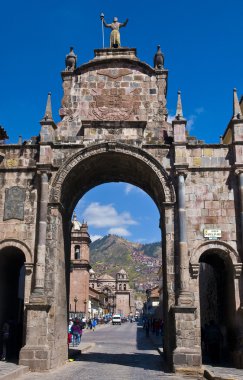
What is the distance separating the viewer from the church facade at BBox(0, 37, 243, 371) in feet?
50.6

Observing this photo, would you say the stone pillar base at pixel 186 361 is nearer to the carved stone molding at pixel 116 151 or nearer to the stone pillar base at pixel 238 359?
the stone pillar base at pixel 238 359

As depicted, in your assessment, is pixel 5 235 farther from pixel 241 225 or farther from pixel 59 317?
pixel 241 225

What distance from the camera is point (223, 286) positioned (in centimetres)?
1822

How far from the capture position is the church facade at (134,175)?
15.4 metres

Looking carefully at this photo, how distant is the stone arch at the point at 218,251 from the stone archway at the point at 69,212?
2.61 ft

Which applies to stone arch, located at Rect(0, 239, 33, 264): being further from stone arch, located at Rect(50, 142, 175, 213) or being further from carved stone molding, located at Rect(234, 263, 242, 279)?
carved stone molding, located at Rect(234, 263, 242, 279)

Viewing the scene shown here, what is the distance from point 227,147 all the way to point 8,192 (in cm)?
869

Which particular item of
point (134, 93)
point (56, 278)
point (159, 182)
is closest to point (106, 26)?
point (134, 93)

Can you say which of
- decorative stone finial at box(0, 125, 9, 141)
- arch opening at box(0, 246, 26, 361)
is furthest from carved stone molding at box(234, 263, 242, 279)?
decorative stone finial at box(0, 125, 9, 141)

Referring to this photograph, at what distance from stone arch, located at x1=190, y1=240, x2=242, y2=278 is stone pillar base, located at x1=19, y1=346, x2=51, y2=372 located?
578cm

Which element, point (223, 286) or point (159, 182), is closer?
point (159, 182)

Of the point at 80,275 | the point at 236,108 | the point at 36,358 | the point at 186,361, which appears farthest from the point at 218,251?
the point at 80,275

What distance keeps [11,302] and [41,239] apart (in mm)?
5091

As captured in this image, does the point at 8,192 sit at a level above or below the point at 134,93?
below
